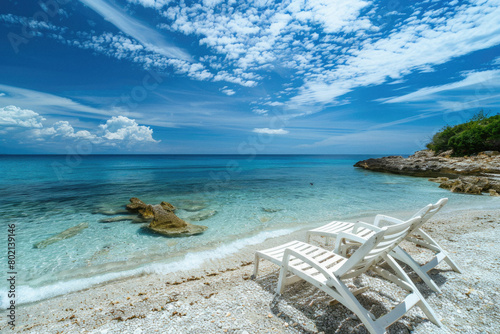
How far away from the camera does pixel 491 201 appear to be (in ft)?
43.3

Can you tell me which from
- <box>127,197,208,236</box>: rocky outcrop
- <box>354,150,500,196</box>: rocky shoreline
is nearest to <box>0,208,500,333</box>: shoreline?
<box>127,197,208,236</box>: rocky outcrop

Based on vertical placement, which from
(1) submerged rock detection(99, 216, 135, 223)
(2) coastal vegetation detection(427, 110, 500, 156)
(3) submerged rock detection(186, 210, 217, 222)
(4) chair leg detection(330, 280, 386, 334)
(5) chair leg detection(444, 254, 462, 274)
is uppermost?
(2) coastal vegetation detection(427, 110, 500, 156)

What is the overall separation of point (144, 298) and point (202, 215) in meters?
6.61

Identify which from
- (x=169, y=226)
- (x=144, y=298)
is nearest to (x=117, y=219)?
(x=169, y=226)

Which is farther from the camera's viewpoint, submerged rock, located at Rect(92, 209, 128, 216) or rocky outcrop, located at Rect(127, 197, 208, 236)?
submerged rock, located at Rect(92, 209, 128, 216)

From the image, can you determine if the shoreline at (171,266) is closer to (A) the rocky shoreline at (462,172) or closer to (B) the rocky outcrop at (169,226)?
(B) the rocky outcrop at (169,226)

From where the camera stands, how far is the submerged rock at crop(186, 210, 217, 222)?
9922mm

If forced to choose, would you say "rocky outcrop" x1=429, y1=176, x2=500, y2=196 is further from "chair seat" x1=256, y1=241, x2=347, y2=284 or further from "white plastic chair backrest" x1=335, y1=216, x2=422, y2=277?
"chair seat" x1=256, y1=241, x2=347, y2=284

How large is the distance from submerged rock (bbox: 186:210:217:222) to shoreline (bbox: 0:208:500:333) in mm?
4293

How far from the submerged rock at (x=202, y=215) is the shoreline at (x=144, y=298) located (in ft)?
14.1

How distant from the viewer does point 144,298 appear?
3.82 metres

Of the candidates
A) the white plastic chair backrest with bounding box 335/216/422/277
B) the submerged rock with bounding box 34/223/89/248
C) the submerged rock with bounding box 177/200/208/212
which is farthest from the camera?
the submerged rock with bounding box 177/200/208/212

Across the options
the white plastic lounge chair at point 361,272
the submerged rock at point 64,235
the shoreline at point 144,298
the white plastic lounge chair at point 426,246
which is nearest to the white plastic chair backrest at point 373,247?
the white plastic lounge chair at point 361,272

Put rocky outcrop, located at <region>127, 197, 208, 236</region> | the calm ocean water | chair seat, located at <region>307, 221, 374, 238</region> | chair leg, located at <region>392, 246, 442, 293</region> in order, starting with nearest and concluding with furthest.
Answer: chair leg, located at <region>392, 246, 442, 293</region>
chair seat, located at <region>307, 221, 374, 238</region>
the calm ocean water
rocky outcrop, located at <region>127, 197, 208, 236</region>
